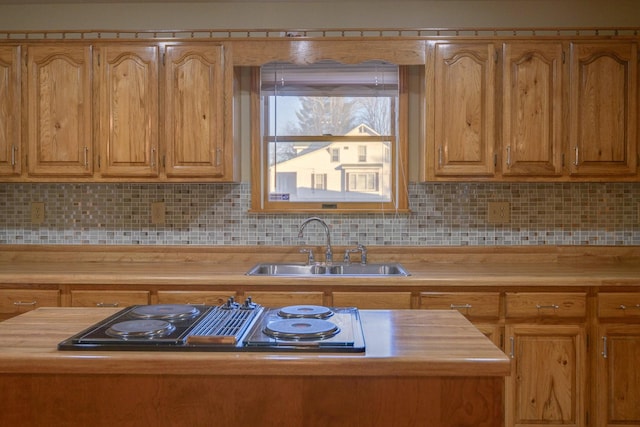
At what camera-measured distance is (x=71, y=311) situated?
1.78 m

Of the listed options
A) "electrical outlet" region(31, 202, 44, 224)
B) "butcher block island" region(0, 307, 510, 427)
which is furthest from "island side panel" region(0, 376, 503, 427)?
"electrical outlet" region(31, 202, 44, 224)

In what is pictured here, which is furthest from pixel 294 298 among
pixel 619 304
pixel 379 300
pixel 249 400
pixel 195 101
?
pixel 619 304

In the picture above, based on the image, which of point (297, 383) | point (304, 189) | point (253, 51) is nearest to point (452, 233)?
point (304, 189)

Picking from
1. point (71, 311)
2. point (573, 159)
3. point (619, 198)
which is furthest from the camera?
point (619, 198)

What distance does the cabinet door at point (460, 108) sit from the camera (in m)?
2.90

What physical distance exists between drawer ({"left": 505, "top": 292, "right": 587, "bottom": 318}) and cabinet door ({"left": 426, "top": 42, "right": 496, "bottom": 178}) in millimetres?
716

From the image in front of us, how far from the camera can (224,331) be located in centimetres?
140

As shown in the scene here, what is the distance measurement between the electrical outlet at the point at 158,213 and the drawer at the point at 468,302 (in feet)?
5.53

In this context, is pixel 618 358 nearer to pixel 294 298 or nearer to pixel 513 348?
pixel 513 348

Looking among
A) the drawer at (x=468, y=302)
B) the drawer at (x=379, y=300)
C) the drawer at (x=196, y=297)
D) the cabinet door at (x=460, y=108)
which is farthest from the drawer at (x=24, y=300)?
the cabinet door at (x=460, y=108)

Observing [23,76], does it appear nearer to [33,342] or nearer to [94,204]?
[94,204]

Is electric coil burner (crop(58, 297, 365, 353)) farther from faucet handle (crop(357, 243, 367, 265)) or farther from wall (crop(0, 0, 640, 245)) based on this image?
wall (crop(0, 0, 640, 245))

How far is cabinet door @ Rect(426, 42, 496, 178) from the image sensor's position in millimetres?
2898

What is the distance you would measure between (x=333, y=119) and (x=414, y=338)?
2.08 meters
